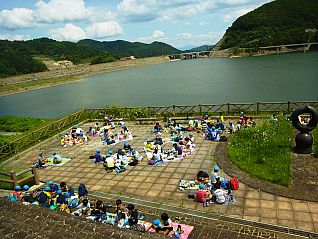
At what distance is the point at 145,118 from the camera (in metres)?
27.0

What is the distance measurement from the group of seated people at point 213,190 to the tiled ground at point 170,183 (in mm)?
282

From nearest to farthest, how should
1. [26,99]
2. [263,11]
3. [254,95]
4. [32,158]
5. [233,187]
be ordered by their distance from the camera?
[233,187] → [32,158] → [254,95] → [26,99] → [263,11]

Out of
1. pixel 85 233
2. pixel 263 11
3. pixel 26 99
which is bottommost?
pixel 26 99

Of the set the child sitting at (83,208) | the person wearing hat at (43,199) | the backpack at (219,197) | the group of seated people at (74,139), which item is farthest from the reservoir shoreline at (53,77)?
the backpack at (219,197)

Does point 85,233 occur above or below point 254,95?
above

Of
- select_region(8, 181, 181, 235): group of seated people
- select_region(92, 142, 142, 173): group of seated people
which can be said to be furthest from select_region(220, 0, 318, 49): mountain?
select_region(8, 181, 181, 235): group of seated people

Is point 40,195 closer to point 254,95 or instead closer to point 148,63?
point 254,95

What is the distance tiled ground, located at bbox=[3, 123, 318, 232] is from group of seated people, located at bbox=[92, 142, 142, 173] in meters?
0.35

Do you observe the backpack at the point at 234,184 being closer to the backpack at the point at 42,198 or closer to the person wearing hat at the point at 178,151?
the person wearing hat at the point at 178,151

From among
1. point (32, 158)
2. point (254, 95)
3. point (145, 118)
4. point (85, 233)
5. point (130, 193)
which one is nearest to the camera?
point (85, 233)

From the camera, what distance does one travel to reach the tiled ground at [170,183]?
11148 millimetres

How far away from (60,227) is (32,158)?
15889 millimetres

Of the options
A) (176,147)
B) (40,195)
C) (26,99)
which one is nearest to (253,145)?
(176,147)

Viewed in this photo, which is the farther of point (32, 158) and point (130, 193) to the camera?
point (32, 158)
